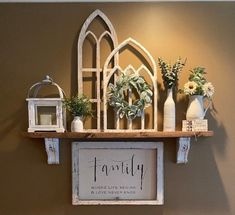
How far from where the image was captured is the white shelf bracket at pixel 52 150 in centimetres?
230

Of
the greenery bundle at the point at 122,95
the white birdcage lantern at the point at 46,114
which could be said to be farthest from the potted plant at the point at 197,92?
the white birdcage lantern at the point at 46,114

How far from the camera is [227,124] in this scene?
238 centimetres

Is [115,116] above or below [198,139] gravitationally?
above

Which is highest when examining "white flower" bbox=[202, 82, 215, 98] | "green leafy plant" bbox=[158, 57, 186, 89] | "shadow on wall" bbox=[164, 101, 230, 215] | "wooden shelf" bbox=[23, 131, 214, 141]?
"green leafy plant" bbox=[158, 57, 186, 89]

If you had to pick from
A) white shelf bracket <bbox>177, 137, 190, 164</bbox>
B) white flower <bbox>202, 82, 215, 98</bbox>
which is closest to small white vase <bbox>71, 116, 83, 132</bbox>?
white shelf bracket <bbox>177, 137, 190, 164</bbox>

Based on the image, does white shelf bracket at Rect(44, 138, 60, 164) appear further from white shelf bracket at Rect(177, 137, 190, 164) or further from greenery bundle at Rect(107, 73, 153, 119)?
white shelf bracket at Rect(177, 137, 190, 164)

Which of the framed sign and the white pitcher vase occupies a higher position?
the white pitcher vase

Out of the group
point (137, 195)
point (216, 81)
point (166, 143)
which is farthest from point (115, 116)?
point (216, 81)

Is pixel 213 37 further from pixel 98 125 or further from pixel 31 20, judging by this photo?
pixel 31 20

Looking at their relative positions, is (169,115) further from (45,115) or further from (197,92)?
(45,115)

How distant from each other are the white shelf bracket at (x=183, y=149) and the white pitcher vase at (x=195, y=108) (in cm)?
14

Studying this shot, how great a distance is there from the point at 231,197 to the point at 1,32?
1.82 meters

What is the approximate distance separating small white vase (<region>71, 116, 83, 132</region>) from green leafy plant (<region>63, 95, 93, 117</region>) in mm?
27

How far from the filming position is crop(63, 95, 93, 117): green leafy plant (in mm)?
2242
